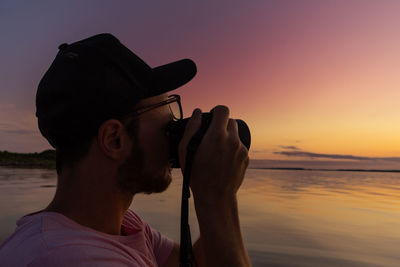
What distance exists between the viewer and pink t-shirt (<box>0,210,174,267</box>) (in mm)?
857

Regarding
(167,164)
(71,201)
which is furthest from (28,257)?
(167,164)

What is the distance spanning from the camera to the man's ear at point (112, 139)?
3.97 feet

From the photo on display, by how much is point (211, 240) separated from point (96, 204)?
A: 1.41ft

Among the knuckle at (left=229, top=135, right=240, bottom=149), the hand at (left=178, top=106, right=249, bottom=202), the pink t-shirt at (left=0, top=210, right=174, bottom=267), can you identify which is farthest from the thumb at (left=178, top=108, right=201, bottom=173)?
the pink t-shirt at (left=0, top=210, right=174, bottom=267)

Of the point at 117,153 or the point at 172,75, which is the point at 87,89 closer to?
the point at 117,153

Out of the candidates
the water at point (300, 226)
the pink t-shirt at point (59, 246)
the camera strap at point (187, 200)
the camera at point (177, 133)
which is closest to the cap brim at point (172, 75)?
the camera at point (177, 133)

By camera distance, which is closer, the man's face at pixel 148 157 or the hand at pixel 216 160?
the hand at pixel 216 160

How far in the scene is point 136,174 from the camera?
1.26 m

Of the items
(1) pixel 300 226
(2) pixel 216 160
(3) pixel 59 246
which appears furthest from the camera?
(1) pixel 300 226

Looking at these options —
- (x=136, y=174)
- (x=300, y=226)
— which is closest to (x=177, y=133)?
(x=136, y=174)

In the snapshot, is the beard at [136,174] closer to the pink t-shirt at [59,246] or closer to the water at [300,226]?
the pink t-shirt at [59,246]

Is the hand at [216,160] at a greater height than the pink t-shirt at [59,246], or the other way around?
the hand at [216,160]

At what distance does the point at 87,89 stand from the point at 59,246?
538 millimetres

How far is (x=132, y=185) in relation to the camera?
1.26 metres
